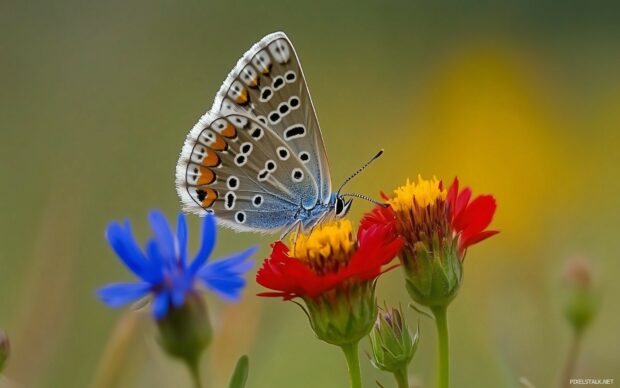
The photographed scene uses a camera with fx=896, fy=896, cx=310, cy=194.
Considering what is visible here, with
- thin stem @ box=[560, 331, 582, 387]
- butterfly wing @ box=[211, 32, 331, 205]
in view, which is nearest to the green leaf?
thin stem @ box=[560, 331, 582, 387]

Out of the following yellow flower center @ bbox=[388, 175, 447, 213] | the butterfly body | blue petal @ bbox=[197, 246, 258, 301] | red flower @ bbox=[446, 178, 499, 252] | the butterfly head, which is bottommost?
blue petal @ bbox=[197, 246, 258, 301]

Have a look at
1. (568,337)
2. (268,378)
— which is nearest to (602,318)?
(568,337)

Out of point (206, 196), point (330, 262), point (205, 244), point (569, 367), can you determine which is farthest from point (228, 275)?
point (206, 196)

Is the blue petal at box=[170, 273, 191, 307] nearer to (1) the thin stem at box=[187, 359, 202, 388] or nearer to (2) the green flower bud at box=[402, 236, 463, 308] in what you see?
(1) the thin stem at box=[187, 359, 202, 388]

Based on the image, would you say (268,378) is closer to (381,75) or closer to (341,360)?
(341,360)

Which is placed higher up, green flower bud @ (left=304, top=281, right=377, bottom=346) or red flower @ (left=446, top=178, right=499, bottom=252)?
red flower @ (left=446, top=178, right=499, bottom=252)

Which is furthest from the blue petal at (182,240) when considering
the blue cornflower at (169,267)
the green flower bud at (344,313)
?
the green flower bud at (344,313)

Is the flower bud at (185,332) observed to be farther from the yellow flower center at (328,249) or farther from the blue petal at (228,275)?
the yellow flower center at (328,249)
